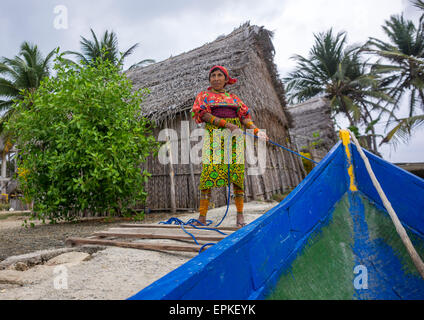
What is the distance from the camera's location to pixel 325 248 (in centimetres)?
162

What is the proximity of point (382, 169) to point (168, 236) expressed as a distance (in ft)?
5.57

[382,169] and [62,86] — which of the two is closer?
[382,169]

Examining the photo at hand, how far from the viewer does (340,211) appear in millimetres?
1889

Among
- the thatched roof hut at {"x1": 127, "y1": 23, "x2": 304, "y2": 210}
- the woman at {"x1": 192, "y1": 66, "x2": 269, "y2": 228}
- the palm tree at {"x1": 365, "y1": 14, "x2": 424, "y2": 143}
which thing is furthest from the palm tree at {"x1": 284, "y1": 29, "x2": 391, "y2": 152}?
the woman at {"x1": 192, "y1": 66, "x2": 269, "y2": 228}

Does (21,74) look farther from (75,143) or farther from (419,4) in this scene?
(419,4)

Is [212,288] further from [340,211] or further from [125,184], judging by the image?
[125,184]

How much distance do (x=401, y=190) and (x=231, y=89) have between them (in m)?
4.47

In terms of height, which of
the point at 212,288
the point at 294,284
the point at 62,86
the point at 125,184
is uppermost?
the point at 62,86

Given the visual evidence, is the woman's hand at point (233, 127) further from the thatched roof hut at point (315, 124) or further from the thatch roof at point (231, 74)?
the thatched roof hut at point (315, 124)

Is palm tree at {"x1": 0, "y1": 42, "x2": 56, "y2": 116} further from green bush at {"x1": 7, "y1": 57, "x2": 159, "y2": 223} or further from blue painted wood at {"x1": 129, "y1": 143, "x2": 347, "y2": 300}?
blue painted wood at {"x1": 129, "y1": 143, "x2": 347, "y2": 300}

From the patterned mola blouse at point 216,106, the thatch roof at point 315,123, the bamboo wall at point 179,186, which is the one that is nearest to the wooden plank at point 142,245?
the patterned mola blouse at point 216,106

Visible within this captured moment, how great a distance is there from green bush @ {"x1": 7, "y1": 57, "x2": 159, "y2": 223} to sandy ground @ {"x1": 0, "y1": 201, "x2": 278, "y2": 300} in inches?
86.9

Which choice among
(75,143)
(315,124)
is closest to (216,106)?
(75,143)

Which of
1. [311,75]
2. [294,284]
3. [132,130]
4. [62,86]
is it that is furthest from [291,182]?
[311,75]
